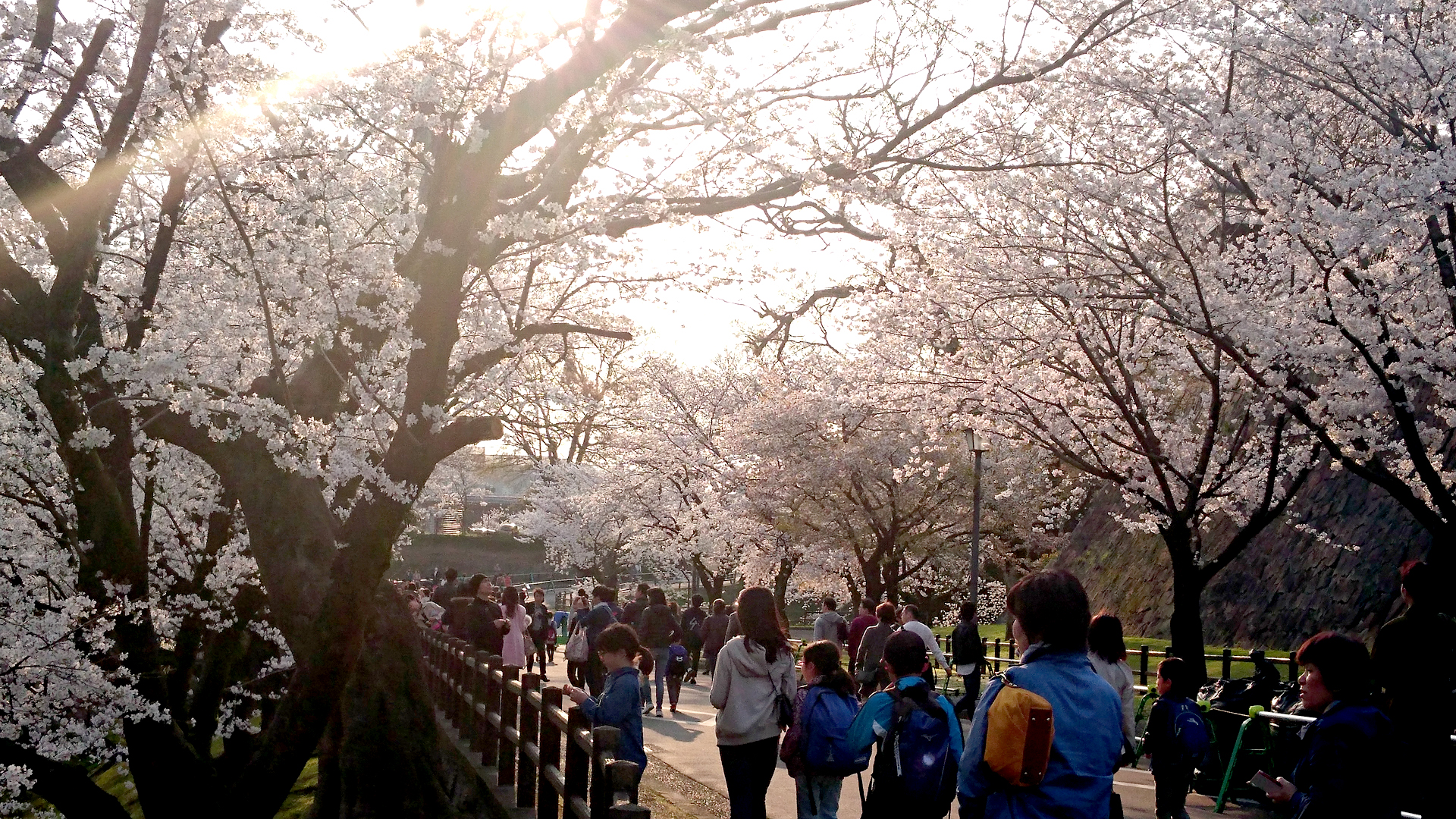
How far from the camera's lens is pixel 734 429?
1197 inches

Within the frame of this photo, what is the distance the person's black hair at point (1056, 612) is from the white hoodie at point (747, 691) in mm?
2856

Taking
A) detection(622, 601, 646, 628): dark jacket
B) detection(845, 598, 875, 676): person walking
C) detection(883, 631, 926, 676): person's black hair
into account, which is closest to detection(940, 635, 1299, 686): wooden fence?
detection(845, 598, 875, 676): person walking

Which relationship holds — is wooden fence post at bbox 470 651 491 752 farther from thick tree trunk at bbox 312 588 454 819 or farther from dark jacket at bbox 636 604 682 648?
dark jacket at bbox 636 604 682 648

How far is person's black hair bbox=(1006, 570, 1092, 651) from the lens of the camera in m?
3.55

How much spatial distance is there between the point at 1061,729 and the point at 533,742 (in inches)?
206

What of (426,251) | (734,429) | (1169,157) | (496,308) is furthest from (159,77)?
(734,429)

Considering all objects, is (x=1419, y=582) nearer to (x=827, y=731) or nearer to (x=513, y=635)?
(x=827, y=731)

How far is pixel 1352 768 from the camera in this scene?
3.93 metres

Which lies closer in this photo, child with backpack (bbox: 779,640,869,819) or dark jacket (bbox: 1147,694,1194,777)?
child with backpack (bbox: 779,640,869,819)

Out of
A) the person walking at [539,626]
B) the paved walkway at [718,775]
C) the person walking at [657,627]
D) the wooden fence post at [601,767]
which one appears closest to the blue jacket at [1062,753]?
the wooden fence post at [601,767]

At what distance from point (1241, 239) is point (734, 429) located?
61.7 feet

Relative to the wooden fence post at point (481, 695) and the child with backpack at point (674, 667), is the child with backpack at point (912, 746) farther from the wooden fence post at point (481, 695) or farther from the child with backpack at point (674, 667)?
the child with backpack at point (674, 667)

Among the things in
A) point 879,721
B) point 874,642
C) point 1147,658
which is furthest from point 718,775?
point 1147,658

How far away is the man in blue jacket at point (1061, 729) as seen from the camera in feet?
11.3
